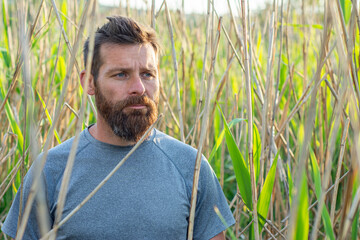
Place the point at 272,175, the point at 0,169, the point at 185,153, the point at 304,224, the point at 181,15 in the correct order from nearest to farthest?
the point at 304,224
the point at 272,175
the point at 185,153
the point at 0,169
the point at 181,15

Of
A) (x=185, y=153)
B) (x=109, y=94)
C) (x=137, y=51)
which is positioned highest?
(x=137, y=51)

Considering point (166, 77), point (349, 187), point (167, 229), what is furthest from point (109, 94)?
point (166, 77)

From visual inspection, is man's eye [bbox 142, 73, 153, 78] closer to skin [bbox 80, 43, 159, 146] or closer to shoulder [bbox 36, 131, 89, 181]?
skin [bbox 80, 43, 159, 146]

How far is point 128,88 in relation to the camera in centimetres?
109

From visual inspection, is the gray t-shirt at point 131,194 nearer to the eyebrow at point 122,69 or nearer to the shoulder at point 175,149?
the shoulder at point 175,149

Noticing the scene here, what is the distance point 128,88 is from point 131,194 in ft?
0.87

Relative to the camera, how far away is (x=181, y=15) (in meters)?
1.82

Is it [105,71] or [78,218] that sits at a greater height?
[105,71]

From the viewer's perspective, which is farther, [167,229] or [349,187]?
[167,229]

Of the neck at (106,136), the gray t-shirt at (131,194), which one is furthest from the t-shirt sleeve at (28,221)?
the neck at (106,136)

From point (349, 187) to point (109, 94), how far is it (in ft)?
2.14

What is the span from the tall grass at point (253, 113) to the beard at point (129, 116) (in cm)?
14

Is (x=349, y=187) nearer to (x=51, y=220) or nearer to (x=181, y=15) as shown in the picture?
(x=51, y=220)

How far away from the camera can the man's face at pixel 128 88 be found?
43.0 inches
